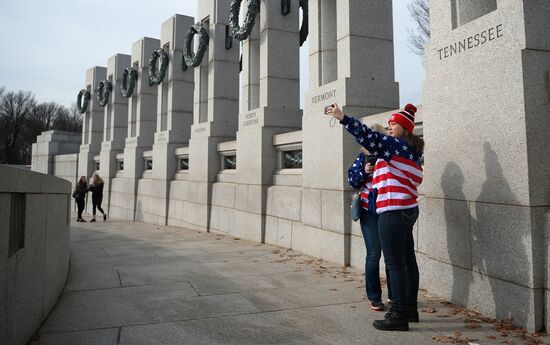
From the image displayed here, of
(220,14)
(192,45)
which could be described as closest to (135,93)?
(192,45)

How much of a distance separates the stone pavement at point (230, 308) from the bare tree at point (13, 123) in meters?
50.5

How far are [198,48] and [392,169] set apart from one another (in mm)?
9897

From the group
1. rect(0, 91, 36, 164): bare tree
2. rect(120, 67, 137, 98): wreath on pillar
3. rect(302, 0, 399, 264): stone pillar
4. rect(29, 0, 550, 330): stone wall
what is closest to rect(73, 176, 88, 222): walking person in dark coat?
rect(29, 0, 550, 330): stone wall

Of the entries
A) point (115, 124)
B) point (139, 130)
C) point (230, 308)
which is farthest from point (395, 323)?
point (115, 124)

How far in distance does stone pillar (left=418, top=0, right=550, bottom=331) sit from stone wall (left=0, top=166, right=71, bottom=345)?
3.88m

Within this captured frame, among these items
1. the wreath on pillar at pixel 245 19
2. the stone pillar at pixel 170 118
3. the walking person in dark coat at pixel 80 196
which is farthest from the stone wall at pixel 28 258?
the walking person in dark coat at pixel 80 196

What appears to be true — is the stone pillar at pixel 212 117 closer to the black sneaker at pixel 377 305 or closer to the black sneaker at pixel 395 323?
the black sneaker at pixel 377 305

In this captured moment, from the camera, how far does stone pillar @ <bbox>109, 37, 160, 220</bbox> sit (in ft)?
53.9

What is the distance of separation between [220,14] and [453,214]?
9.70 m

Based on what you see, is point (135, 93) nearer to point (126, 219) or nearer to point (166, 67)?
point (166, 67)

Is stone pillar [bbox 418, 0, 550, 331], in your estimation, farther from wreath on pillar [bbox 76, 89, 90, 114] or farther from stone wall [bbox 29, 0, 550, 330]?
wreath on pillar [bbox 76, 89, 90, 114]

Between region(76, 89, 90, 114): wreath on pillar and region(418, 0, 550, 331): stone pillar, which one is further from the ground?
region(76, 89, 90, 114): wreath on pillar

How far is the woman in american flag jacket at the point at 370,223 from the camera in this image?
161 inches

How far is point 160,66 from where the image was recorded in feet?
48.2
